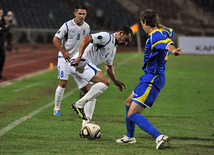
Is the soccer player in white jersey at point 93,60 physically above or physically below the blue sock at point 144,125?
above

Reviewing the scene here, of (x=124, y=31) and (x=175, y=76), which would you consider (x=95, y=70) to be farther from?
(x=175, y=76)

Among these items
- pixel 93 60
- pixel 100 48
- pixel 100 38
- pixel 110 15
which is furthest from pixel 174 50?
pixel 110 15

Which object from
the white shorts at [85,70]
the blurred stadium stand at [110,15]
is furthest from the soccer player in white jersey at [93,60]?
the blurred stadium stand at [110,15]

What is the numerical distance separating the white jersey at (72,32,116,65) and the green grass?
3.98ft

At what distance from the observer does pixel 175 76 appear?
18.9 meters

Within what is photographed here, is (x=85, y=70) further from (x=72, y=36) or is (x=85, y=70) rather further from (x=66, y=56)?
(x=72, y=36)

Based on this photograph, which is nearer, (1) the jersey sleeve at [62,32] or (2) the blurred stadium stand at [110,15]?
(1) the jersey sleeve at [62,32]

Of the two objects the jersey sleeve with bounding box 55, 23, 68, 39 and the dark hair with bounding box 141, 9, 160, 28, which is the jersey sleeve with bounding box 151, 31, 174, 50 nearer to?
the dark hair with bounding box 141, 9, 160, 28

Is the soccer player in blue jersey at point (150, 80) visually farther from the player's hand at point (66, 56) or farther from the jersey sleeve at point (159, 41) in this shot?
the player's hand at point (66, 56)

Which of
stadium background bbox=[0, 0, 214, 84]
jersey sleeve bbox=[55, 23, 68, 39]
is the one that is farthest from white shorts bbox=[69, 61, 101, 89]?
stadium background bbox=[0, 0, 214, 84]

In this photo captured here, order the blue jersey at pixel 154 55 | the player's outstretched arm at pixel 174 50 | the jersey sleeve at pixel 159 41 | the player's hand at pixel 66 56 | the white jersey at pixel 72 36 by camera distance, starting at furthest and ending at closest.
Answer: the white jersey at pixel 72 36 < the player's hand at pixel 66 56 < the blue jersey at pixel 154 55 < the jersey sleeve at pixel 159 41 < the player's outstretched arm at pixel 174 50

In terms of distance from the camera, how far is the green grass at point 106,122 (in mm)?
6121

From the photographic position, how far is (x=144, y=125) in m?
6.09

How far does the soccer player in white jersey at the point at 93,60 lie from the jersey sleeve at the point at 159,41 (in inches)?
41.0
